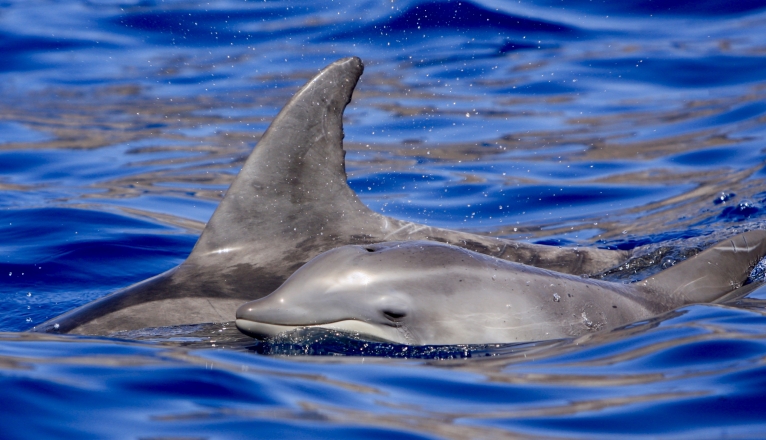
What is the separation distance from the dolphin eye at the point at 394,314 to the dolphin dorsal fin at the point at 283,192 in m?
1.46

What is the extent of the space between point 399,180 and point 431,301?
6.81 m

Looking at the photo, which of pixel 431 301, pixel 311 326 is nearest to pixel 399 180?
pixel 431 301

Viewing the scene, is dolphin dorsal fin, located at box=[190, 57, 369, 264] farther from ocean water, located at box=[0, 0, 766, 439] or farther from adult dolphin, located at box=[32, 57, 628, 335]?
ocean water, located at box=[0, 0, 766, 439]

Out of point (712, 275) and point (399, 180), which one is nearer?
point (712, 275)

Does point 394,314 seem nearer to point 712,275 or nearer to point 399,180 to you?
point 712,275

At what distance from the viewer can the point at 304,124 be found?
6371 mm

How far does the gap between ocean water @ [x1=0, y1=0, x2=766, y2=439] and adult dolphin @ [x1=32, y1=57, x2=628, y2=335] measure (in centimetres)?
54

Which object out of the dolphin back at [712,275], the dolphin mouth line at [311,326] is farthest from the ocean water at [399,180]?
the dolphin back at [712,275]

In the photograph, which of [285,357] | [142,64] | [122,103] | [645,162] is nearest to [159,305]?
[285,357]

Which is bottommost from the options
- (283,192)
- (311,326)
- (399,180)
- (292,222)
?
(311,326)

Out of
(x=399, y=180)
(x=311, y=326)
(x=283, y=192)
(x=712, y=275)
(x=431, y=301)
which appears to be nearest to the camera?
(x=311, y=326)

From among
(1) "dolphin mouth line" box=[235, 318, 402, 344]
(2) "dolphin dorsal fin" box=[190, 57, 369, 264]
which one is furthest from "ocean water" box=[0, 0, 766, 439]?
(2) "dolphin dorsal fin" box=[190, 57, 369, 264]

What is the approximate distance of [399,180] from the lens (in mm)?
11727

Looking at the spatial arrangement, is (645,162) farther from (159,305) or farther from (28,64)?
(28,64)
